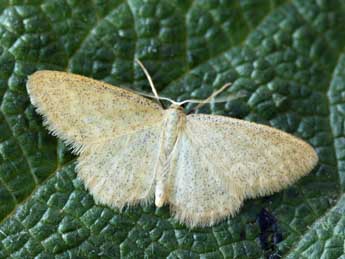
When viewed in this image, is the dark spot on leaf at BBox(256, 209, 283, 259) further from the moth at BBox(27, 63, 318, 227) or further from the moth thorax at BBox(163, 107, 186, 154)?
the moth thorax at BBox(163, 107, 186, 154)

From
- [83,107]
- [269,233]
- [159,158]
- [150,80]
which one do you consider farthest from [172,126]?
[269,233]

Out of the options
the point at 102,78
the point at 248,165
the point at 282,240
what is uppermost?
the point at 102,78

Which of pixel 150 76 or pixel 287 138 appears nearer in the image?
pixel 287 138

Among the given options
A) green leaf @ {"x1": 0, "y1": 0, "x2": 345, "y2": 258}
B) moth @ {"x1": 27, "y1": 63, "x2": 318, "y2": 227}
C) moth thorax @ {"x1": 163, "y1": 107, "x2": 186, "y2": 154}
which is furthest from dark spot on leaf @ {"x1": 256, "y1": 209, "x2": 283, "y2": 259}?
moth thorax @ {"x1": 163, "y1": 107, "x2": 186, "y2": 154}

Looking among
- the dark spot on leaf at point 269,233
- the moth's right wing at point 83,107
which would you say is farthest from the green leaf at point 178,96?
the moth's right wing at point 83,107

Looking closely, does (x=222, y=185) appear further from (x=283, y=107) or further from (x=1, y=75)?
(x=1, y=75)

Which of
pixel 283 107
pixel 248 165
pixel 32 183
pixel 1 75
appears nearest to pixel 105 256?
pixel 32 183
